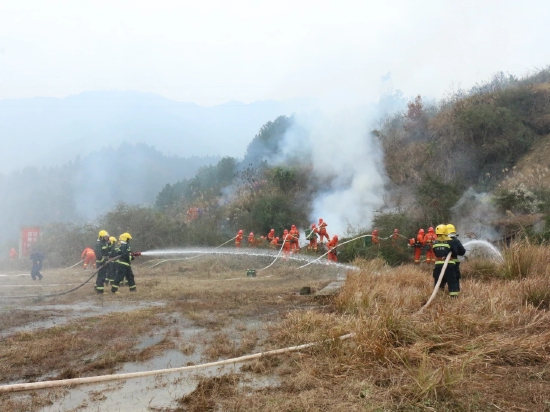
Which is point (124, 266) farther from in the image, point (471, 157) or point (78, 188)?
point (78, 188)

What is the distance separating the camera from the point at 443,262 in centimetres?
848

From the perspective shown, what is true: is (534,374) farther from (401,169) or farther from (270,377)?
(401,169)

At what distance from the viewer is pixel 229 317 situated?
841 cm

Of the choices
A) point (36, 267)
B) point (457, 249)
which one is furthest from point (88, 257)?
point (457, 249)

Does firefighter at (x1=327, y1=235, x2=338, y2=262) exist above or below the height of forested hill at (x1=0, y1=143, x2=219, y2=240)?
below

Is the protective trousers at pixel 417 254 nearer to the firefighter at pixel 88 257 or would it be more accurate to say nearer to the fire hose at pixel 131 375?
the fire hose at pixel 131 375

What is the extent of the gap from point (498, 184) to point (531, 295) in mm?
17366

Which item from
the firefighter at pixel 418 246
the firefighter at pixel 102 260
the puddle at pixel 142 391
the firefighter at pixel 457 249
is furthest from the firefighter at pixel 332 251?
the puddle at pixel 142 391

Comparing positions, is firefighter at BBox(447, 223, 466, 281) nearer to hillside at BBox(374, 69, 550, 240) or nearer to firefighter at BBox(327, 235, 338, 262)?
firefighter at BBox(327, 235, 338, 262)

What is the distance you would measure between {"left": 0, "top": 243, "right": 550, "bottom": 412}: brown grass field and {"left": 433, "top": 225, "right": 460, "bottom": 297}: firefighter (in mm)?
233

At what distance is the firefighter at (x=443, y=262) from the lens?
8.20 meters

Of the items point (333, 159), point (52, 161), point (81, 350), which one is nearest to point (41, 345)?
point (81, 350)

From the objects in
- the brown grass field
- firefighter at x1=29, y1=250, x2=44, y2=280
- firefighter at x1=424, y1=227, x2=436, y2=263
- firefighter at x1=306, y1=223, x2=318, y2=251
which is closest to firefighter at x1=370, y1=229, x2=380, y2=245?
firefighter at x1=424, y1=227, x2=436, y2=263

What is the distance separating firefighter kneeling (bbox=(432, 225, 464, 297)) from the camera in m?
8.20
